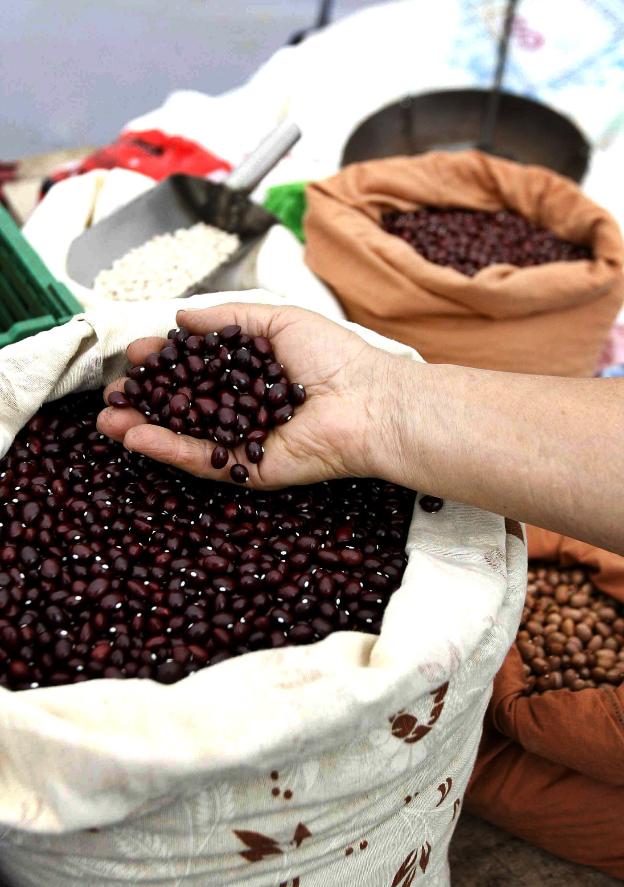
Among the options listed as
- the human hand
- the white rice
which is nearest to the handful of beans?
the human hand

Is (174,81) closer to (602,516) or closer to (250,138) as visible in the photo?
(250,138)

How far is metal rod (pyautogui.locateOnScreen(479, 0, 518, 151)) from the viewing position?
8.30 feet

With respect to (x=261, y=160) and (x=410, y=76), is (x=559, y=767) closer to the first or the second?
(x=261, y=160)

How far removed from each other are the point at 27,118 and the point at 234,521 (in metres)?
3.15

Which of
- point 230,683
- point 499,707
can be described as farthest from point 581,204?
point 230,683

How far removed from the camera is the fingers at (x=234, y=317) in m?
1.37

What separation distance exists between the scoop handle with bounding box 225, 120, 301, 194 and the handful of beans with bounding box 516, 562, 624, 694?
1233 millimetres

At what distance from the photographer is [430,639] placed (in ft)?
3.22

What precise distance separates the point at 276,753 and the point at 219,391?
0.62 m

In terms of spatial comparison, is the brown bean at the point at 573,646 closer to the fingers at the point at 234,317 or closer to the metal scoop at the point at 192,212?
the fingers at the point at 234,317

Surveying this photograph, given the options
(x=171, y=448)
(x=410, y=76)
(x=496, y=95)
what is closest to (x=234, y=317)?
(x=171, y=448)

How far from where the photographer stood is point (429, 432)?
1214 millimetres

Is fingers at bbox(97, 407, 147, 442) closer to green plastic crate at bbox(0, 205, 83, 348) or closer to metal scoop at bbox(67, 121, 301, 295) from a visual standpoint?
green plastic crate at bbox(0, 205, 83, 348)

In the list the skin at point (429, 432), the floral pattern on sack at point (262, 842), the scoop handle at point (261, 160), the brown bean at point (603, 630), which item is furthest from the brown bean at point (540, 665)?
the scoop handle at point (261, 160)
